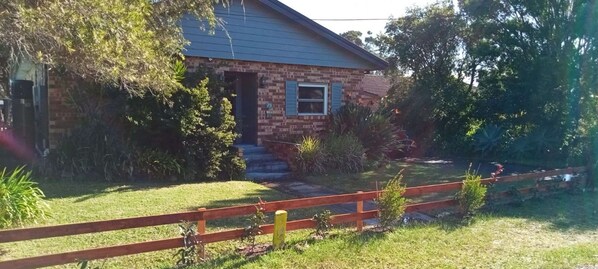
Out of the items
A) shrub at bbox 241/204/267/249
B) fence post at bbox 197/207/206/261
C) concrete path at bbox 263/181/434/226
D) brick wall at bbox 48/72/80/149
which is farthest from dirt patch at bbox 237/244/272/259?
brick wall at bbox 48/72/80/149

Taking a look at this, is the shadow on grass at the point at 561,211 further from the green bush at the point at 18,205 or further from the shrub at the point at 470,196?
the green bush at the point at 18,205

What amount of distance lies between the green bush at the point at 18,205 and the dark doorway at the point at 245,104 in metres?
7.15

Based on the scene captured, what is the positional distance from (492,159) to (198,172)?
1079 centimetres

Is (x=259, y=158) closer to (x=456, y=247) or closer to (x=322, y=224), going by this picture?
(x=322, y=224)

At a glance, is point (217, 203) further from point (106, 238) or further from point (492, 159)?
point (492, 159)

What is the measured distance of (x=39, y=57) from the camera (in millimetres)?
4395

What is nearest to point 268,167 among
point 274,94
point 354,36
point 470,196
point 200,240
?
point 274,94

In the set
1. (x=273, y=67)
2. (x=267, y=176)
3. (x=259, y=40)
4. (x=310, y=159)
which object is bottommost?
(x=267, y=176)

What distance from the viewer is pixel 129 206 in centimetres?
731

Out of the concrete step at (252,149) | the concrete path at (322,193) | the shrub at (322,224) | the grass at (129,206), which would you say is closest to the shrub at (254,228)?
the grass at (129,206)

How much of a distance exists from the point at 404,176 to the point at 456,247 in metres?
6.14

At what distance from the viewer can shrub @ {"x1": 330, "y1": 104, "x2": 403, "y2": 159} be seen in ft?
44.0

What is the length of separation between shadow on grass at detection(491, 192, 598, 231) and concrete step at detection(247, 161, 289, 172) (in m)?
5.58

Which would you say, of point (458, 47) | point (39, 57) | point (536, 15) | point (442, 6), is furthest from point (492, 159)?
point (39, 57)
